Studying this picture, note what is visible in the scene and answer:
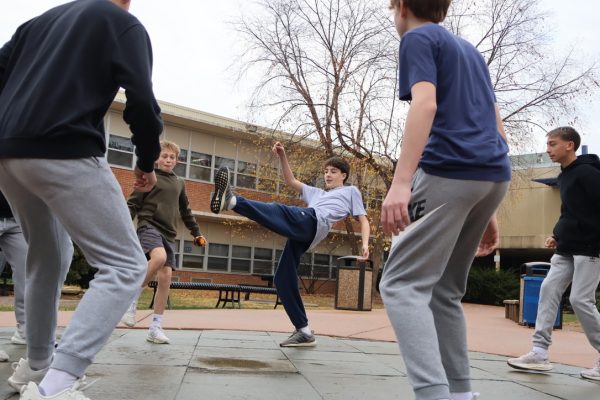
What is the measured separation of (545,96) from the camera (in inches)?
811

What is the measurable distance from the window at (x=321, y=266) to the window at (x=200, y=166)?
24.1 ft

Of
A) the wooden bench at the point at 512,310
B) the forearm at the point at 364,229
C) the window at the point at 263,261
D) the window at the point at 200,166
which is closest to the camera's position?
the forearm at the point at 364,229

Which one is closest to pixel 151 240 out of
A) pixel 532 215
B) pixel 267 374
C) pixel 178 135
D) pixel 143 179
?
pixel 267 374

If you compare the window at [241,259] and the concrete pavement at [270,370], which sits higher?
the concrete pavement at [270,370]

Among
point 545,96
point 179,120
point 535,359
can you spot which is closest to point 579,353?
point 535,359

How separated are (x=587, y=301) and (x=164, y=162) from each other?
3824 mm

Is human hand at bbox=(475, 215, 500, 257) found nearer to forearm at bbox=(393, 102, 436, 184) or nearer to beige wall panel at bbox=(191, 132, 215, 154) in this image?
forearm at bbox=(393, 102, 436, 184)

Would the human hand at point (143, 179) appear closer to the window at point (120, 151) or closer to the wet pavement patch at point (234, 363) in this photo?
the wet pavement patch at point (234, 363)

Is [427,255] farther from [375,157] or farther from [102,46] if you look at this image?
[375,157]

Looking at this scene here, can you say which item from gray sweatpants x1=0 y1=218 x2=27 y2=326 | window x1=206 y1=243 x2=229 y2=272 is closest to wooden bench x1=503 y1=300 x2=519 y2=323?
gray sweatpants x1=0 y1=218 x2=27 y2=326

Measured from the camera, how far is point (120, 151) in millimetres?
24719

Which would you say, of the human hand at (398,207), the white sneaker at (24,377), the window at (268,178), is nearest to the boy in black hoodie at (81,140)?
the white sneaker at (24,377)

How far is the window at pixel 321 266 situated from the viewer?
30.6 meters

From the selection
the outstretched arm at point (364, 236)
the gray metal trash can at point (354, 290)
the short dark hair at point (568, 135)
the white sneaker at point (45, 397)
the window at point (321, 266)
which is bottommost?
the window at point (321, 266)
